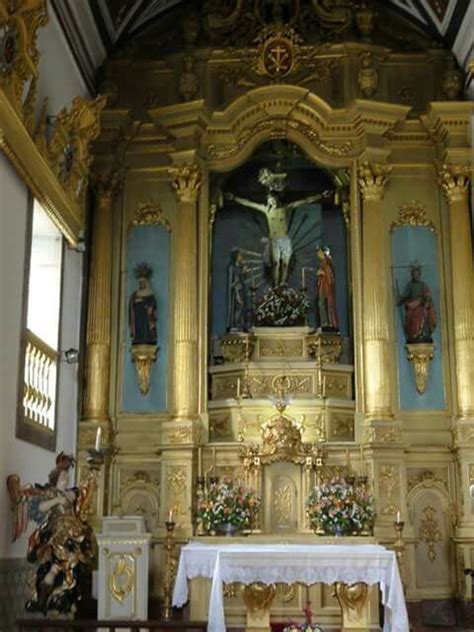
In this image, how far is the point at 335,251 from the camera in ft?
48.0

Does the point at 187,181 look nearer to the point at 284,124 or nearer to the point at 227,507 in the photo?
the point at 284,124

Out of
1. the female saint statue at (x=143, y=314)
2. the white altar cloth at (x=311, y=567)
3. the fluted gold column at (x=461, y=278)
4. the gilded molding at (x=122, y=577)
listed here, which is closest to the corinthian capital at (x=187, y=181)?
the female saint statue at (x=143, y=314)

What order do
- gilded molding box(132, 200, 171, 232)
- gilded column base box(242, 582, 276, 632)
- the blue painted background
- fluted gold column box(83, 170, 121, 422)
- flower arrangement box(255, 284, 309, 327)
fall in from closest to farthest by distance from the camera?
gilded column base box(242, 582, 276, 632)
fluted gold column box(83, 170, 121, 422)
flower arrangement box(255, 284, 309, 327)
gilded molding box(132, 200, 171, 232)
the blue painted background

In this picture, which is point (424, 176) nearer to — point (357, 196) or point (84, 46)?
point (357, 196)

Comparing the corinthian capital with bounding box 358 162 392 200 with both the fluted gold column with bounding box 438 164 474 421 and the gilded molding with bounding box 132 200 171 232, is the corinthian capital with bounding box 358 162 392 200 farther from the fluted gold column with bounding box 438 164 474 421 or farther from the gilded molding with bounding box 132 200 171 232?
the gilded molding with bounding box 132 200 171 232

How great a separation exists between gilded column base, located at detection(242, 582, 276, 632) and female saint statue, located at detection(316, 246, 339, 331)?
185 inches

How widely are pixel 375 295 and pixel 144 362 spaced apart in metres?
3.36

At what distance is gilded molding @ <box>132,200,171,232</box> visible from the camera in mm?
14180

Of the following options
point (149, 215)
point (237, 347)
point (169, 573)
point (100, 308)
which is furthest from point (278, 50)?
point (169, 573)

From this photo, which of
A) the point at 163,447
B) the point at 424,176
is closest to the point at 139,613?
the point at 163,447

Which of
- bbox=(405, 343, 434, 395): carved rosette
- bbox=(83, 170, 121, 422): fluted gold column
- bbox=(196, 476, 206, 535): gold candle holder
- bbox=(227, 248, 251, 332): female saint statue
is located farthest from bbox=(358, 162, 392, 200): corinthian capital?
bbox=(196, 476, 206, 535): gold candle holder

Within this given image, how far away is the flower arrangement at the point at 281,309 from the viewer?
1379cm

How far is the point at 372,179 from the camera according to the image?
1373cm

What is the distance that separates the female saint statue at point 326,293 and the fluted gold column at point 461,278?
170 centimetres
